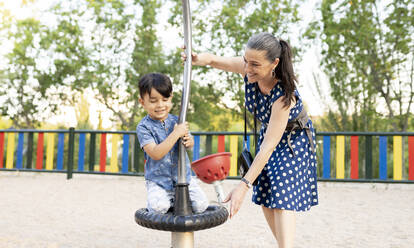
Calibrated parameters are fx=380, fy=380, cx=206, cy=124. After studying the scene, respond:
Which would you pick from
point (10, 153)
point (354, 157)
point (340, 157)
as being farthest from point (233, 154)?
point (10, 153)

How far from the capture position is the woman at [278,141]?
1.79 metres

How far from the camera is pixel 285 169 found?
6.38 ft

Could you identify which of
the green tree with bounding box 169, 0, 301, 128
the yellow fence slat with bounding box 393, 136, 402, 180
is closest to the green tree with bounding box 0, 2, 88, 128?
the green tree with bounding box 169, 0, 301, 128

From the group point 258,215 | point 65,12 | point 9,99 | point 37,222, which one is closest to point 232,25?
point 65,12

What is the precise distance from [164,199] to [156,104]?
0.50 m

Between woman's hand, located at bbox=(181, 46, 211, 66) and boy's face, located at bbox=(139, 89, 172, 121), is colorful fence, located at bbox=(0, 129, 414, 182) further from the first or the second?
boy's face, located at bbox=(139, 89, 172, 121)

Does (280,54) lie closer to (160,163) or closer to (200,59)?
(200,59)

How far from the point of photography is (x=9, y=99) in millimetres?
12539

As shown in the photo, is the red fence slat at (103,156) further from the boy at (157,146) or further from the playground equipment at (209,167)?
the boy at (157,146)

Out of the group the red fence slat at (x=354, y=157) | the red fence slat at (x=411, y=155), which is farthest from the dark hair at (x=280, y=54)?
the red fence slat at (x=411, y=155)

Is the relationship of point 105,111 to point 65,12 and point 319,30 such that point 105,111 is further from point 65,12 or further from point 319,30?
point 319,30

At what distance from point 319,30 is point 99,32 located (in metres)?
6.40

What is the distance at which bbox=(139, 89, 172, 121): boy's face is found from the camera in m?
2.02

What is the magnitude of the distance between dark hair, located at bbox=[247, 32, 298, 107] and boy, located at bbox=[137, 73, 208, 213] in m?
0.53
